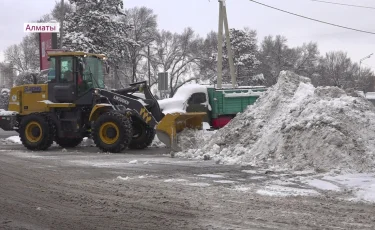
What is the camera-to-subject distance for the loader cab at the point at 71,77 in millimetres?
15001

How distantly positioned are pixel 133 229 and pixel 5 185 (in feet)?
13.3

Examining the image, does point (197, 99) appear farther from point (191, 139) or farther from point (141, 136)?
point (191, 139)

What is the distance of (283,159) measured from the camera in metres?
10.9

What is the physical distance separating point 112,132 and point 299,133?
5635mm

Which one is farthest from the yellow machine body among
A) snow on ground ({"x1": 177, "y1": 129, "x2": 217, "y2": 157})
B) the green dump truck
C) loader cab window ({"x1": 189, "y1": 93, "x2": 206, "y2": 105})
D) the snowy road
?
loader cab window ({"x1": 189, "y1": 93, "x2": 206, "y2": 105})

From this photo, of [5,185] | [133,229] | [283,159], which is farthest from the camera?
[283,159]

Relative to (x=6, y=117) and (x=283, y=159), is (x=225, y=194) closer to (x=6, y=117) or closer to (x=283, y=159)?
(x=283, y=159)

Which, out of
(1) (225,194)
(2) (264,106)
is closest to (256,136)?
(2) (264,106)

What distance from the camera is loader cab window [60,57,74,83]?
49.3ft

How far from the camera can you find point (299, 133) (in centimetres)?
1118

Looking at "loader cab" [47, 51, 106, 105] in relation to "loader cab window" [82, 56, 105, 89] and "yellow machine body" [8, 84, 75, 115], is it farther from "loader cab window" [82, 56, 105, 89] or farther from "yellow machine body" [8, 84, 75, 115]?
"yellow machine body" [8, 84, 75, 115]

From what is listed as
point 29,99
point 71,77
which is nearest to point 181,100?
point 71,77

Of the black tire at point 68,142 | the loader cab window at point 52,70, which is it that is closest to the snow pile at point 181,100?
the black tire at point 68,142

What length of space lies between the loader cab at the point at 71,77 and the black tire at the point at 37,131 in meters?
0.78
